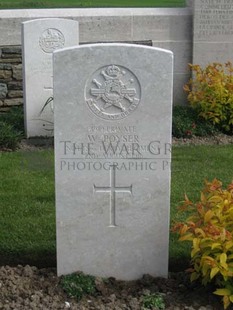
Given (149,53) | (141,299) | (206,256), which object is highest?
(149,53)

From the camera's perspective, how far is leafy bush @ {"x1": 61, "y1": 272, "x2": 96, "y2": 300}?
4.34m

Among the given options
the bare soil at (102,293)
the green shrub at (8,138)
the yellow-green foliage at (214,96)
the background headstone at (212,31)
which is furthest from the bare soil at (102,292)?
the background headstone at (212,31)

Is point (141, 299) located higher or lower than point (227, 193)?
lower

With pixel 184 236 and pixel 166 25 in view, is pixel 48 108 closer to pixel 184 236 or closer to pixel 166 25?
pixel 166 25

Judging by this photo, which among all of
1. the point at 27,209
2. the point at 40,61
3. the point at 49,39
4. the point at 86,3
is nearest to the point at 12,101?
the point at 40,61

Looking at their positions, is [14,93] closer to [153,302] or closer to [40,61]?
[40,61]

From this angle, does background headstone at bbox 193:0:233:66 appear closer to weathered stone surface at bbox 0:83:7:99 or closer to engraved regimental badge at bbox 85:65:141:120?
weathered stone surface at bbox 0:83:7:99

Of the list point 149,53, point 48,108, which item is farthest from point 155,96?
point 48,108

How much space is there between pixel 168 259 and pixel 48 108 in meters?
4.01

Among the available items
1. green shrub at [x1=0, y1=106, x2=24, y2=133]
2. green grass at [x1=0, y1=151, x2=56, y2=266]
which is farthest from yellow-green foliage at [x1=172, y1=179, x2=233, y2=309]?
green shrub at [x1=0, y1=106, x2=24, y2=133]

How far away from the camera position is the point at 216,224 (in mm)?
4219

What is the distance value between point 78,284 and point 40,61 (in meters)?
4.20

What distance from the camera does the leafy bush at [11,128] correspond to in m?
7.87

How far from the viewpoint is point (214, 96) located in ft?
28.1
